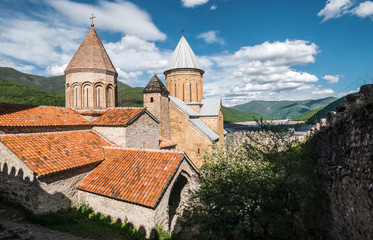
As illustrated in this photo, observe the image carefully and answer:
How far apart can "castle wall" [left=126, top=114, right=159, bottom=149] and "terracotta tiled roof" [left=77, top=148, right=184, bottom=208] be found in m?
1.95

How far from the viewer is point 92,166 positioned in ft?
28.8

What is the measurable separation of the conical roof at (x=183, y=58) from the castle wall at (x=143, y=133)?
10.3 metres

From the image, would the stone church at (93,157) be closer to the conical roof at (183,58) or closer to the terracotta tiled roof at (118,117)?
the terracotta tiled roof at (118,117)

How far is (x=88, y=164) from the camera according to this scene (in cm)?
838

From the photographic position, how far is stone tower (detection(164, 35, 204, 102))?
20984 millimetres

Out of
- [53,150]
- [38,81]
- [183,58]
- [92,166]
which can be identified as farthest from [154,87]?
[38,81]

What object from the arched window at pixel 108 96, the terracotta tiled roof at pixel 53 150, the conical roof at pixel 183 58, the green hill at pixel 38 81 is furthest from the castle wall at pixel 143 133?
the green hill at pixel 38 81

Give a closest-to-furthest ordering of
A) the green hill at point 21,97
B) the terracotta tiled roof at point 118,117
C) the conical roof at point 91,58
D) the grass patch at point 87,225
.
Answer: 1. the grass patch at point 87,225
2. the terracotta tiled roof at point 118,117
3. the conical roof at point 91,58
4. the green hill at point 21,97

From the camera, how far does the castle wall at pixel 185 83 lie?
2105cm

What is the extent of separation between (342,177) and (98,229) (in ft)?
24.1

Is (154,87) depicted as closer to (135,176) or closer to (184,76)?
(184,76)

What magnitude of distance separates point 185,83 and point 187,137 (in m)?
7.59

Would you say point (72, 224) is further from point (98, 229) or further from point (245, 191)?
point (245, 191)

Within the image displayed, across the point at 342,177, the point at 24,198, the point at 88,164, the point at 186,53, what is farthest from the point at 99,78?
the point at 342,177
